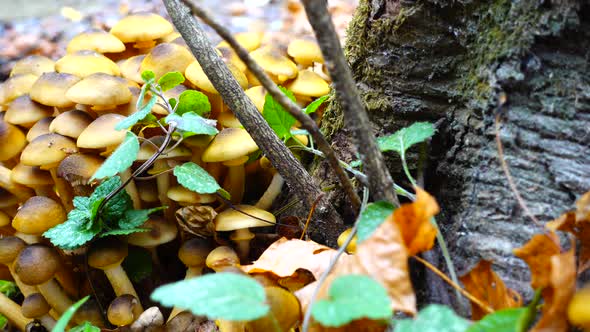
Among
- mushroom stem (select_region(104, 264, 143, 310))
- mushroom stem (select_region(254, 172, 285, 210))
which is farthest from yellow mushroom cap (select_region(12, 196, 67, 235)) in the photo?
mushroom stem (select_region(254, 172, 285, 210))

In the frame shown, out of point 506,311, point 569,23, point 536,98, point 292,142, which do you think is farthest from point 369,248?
point 292,142

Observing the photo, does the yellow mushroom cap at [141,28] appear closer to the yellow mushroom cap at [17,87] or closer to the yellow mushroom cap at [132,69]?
the yellow mushroom cap at [132,69]

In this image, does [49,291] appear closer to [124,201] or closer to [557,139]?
[124,201]

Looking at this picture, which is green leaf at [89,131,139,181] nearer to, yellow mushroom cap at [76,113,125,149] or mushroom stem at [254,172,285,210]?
yellow mushroom cap at [76,113,125,149]

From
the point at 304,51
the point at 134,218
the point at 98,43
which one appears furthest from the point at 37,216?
the point at 304,51

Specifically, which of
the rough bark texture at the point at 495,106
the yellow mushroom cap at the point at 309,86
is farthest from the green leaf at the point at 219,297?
the yellow mushroom cap at the point at 309,86
